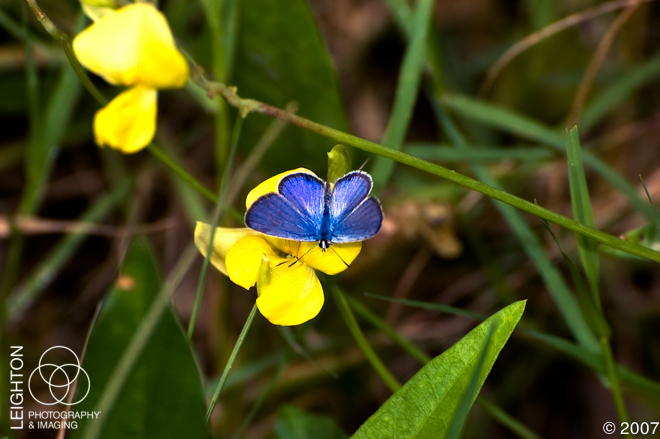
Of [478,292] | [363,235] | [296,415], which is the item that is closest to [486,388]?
[478,292]

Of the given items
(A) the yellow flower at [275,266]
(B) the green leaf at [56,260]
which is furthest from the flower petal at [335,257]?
(B) the green leaf at [56,260]

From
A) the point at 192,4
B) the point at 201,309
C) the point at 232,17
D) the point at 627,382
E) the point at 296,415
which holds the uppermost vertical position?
the point at 192,4

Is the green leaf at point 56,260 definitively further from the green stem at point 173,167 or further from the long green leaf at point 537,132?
the long green leaf at point 537,132

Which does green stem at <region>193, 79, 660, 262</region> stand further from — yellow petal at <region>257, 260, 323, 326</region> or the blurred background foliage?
the blurred background foliage

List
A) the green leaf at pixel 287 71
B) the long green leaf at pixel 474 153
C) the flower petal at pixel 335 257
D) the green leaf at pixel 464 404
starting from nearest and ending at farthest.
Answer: the green leaf at pixel 464 404
the flower petal at pixel 335 257
the green leaf at pixel 287 71
the long green leaf at pixel 474 153

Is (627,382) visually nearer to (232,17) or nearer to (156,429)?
(156,429)

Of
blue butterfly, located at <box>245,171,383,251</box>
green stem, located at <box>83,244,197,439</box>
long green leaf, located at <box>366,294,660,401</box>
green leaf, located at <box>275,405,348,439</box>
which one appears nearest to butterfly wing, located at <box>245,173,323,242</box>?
blue butterfly, located at <box>245,171,383,251</box>

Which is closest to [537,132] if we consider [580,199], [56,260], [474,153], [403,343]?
[474,153]
